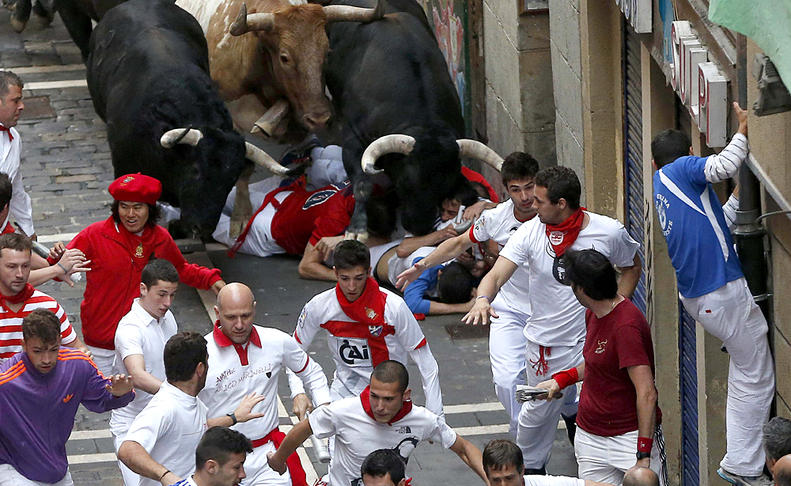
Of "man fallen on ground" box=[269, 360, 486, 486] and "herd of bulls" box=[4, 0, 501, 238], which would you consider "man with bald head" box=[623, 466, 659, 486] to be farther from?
"herd of bulls" box=[4, 0, 501, 238]

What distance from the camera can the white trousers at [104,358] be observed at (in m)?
10.6

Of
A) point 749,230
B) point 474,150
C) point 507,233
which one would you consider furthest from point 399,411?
point 474,150

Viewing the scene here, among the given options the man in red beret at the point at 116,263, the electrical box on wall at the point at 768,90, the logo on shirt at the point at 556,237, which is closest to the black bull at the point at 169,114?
the man in red beret at the point at 116,263

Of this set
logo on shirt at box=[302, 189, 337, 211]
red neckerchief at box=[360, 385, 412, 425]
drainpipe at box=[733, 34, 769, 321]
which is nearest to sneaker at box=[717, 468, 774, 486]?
drainpipe at box=[733, 34, 769, 321]

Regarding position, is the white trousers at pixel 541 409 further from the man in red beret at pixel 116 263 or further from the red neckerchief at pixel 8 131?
the red neckerchief at pixel 8 131

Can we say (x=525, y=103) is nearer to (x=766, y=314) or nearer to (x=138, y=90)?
(x=138, y=90)

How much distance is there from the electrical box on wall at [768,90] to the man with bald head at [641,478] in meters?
1.96

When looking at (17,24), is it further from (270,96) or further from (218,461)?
(218,461)

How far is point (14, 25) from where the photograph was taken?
2280 centimetres

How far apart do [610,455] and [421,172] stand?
19.2 ft

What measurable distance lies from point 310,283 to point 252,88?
2.75 meters

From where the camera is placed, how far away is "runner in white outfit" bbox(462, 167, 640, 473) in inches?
370

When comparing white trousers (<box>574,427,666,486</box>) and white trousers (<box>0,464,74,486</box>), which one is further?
white trousers (<box>574,427,666,486</box>)

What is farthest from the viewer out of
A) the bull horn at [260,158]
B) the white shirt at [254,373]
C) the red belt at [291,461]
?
the bull horn at [260,158]
